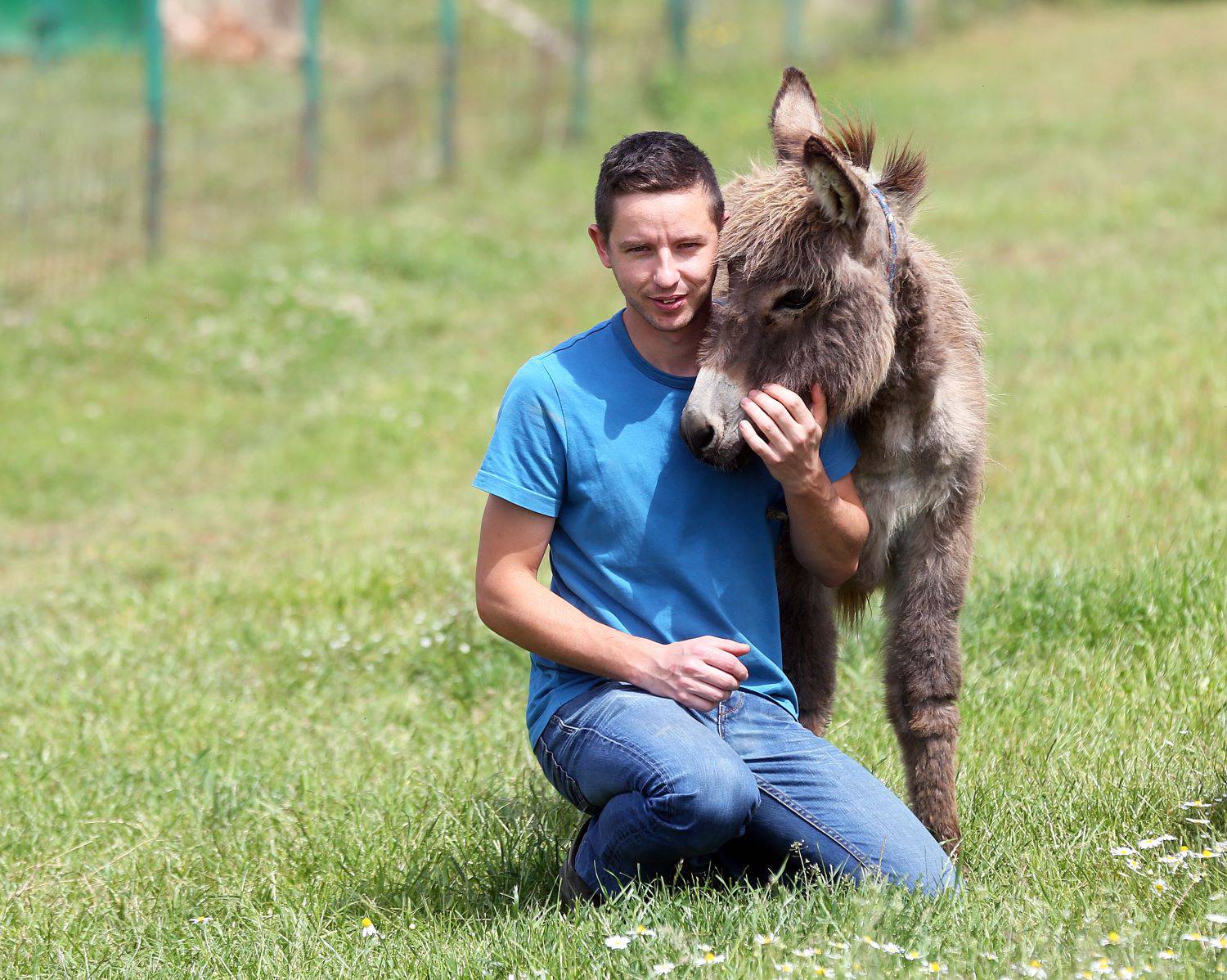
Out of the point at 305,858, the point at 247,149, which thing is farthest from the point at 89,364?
the point at 305,858

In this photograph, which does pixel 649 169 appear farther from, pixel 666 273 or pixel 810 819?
pixel 810 819

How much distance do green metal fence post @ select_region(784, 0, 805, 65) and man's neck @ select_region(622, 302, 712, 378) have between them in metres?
17.3

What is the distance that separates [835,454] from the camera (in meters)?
3.62

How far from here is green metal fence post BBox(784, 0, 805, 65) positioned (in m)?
19.8

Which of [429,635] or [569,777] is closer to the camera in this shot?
[569,777]

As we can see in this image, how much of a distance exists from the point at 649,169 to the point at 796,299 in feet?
1.58

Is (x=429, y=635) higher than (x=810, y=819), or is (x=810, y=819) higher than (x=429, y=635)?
(x=810, y=819)

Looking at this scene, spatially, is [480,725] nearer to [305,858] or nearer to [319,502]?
[305,858]

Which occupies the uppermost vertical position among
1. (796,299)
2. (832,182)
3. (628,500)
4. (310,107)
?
(310,107)

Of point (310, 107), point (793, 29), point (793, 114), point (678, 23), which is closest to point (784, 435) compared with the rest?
point (793, 114)

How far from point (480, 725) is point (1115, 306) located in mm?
6376

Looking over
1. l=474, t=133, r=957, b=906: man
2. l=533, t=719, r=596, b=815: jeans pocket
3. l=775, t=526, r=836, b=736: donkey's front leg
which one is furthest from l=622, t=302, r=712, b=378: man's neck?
l=533, t=719, r=596, b=815: jeans pocket

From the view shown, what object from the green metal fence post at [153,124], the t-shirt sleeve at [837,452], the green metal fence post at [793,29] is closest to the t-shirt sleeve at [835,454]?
the t-shirt sleeve at [837,452]

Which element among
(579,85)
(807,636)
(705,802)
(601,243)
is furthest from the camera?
(579,85)
